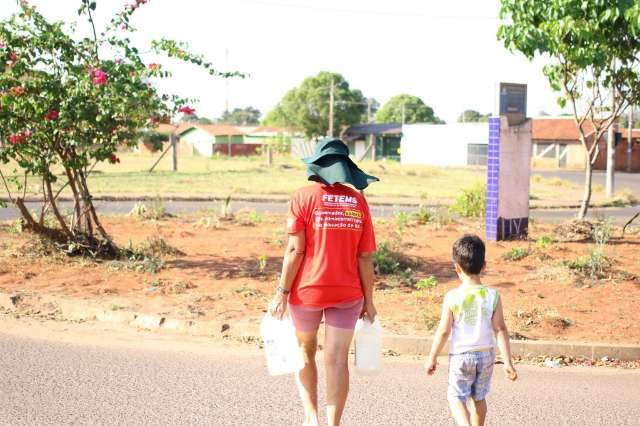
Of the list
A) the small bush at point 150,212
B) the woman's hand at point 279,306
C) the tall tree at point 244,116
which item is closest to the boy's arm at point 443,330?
the woman's hand at point 279,306

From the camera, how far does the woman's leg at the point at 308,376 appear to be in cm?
501

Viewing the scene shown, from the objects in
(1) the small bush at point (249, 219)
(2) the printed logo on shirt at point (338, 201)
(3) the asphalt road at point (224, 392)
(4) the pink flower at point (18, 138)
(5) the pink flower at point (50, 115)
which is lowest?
(3) the asphalt road at point (224, 392)

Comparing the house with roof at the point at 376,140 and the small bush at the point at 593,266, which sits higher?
the house with roof at the point at 376,140

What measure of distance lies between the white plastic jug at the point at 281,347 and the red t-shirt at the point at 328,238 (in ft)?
0.81

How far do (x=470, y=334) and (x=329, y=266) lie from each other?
929mm

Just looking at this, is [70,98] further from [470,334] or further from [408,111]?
[408,111]

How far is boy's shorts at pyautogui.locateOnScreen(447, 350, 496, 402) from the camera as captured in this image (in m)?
4.40

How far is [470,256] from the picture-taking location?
442cm

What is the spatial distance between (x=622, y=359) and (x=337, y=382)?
131 inches

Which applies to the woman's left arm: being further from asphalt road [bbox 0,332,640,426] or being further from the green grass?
the green grass

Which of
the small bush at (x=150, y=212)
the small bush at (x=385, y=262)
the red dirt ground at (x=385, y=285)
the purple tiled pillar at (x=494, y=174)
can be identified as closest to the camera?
the red dirt ground at (x=385, y=285)

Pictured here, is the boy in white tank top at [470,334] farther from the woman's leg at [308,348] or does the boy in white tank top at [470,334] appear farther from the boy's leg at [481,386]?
the woman's leg at [308,348]

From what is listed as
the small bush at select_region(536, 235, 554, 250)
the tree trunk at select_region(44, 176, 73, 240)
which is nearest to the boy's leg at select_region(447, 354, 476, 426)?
the tree trunk at select_region(44, 176, 73, 240)

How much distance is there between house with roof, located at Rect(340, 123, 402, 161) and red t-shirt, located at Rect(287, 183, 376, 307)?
69143mm
